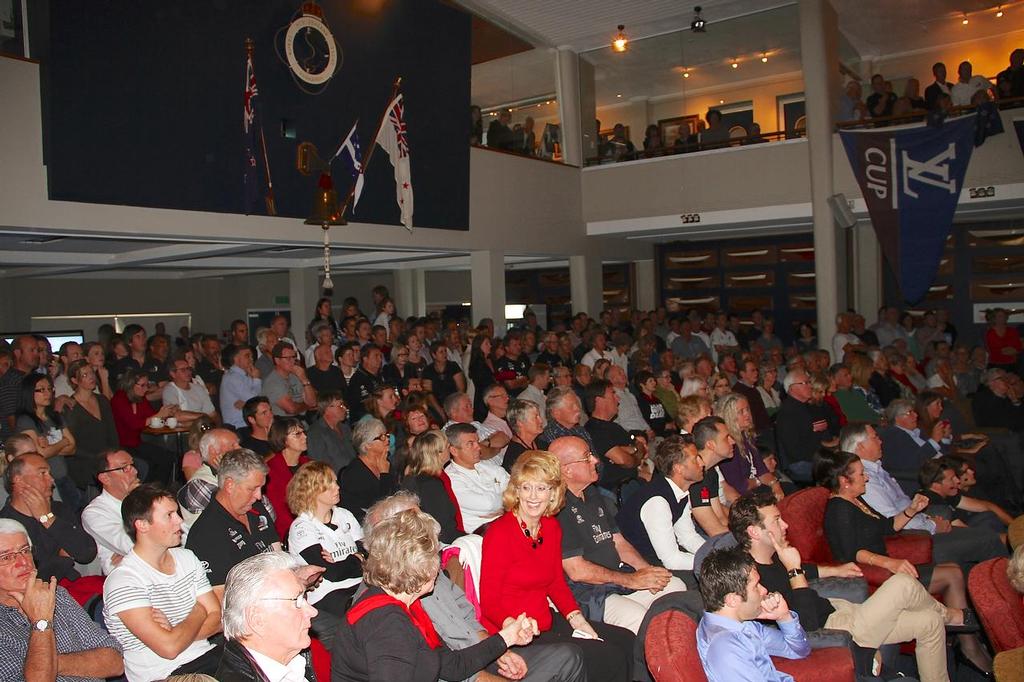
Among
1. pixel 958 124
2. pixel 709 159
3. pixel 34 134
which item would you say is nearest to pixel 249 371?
pixel 34 134

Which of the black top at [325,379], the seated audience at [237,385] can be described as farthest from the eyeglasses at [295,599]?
the black top at [325,379]

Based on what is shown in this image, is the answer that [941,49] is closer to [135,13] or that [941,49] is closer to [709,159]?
[709,159]

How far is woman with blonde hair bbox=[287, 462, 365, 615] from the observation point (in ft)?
12.0

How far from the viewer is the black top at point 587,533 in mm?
3809

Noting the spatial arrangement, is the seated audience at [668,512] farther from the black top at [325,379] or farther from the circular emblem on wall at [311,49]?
the circular emblem on wall at [311,49]

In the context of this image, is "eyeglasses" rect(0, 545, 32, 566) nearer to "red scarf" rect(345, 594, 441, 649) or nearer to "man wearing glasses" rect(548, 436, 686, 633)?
"red scarf" rect(345, 594, 441, 649)

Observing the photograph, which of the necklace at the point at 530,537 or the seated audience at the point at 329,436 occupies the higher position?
the seated audience at the point at 329,436

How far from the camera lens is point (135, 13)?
651cm

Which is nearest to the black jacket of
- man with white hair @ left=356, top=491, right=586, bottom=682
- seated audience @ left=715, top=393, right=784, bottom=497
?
man with white hair @ left=356, top=491, right=586, bottom=682

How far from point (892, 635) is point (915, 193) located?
7950 millimetres

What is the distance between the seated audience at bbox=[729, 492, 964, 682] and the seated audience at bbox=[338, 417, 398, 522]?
1.98m

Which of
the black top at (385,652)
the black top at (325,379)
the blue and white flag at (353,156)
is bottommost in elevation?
the black top at (385,652)

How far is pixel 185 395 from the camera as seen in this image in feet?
21.4

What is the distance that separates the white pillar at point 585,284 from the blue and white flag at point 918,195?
4502 millimetres
